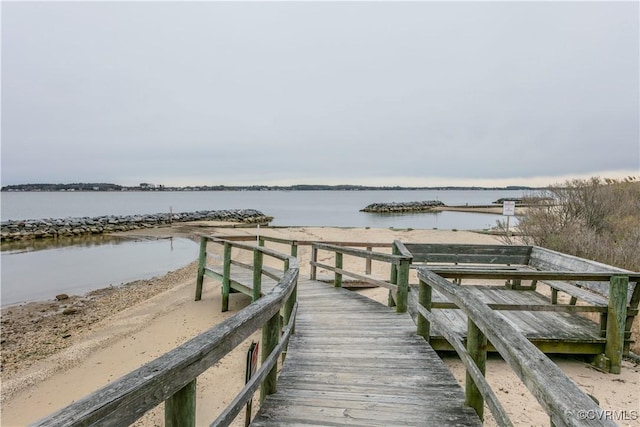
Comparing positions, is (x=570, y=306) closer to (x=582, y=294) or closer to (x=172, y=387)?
(x=582, y=294)

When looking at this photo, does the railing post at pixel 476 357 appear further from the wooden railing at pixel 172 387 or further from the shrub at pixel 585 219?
the shrub at pixel 585 219

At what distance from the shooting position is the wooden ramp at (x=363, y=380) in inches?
113

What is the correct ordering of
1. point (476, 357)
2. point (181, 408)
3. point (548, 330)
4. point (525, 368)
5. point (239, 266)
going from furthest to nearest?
point (239, 266) → point (548, 330) → point (476, 357) → point (525, 368) → point (181, 408)

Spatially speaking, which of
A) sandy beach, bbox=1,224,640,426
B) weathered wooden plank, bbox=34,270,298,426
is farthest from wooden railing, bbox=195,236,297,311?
weathered wooden plank, bbox=34,270,298,426

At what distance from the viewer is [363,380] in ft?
11.7

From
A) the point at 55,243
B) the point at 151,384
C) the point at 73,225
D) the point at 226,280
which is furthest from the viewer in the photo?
the point at 73,225

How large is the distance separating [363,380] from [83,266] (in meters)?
17.2

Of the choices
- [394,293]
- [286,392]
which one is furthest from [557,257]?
[286,392]

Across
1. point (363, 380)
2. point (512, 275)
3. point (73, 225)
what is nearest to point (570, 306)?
point (512, 275)

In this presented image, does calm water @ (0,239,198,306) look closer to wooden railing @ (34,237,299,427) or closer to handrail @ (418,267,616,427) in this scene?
wooden railing @ (34,237,299,427)

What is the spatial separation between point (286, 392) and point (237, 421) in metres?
1.58

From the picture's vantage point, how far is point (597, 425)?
1.25 metres

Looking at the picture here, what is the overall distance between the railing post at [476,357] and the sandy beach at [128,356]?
3.96 ft

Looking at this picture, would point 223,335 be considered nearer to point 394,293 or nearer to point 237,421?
point 237,421
